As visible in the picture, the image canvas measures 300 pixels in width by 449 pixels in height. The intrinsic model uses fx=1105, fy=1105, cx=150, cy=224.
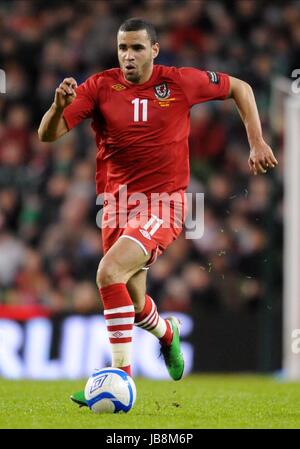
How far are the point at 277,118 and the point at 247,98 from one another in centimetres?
587

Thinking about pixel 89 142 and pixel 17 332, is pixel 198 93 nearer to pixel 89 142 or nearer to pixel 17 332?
pixel 17 332

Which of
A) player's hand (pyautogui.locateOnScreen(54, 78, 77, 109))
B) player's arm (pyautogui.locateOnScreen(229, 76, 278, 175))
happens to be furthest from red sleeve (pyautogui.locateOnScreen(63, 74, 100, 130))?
player's arm (pyautogui.locateOnScreen(229, 76, 278, 175))

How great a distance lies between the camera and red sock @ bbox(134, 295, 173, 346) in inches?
311

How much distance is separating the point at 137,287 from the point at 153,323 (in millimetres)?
448

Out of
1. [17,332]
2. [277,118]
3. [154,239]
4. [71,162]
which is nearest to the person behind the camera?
[154,239]

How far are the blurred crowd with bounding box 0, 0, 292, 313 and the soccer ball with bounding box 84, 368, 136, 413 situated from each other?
17.6ft

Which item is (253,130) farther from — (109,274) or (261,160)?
(109,274)

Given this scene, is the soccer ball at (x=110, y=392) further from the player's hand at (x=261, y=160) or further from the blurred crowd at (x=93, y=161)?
the blurred crowd at (x=93, y=161)

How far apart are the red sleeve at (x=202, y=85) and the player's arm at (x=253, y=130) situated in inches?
2.8

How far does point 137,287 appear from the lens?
302 inches
